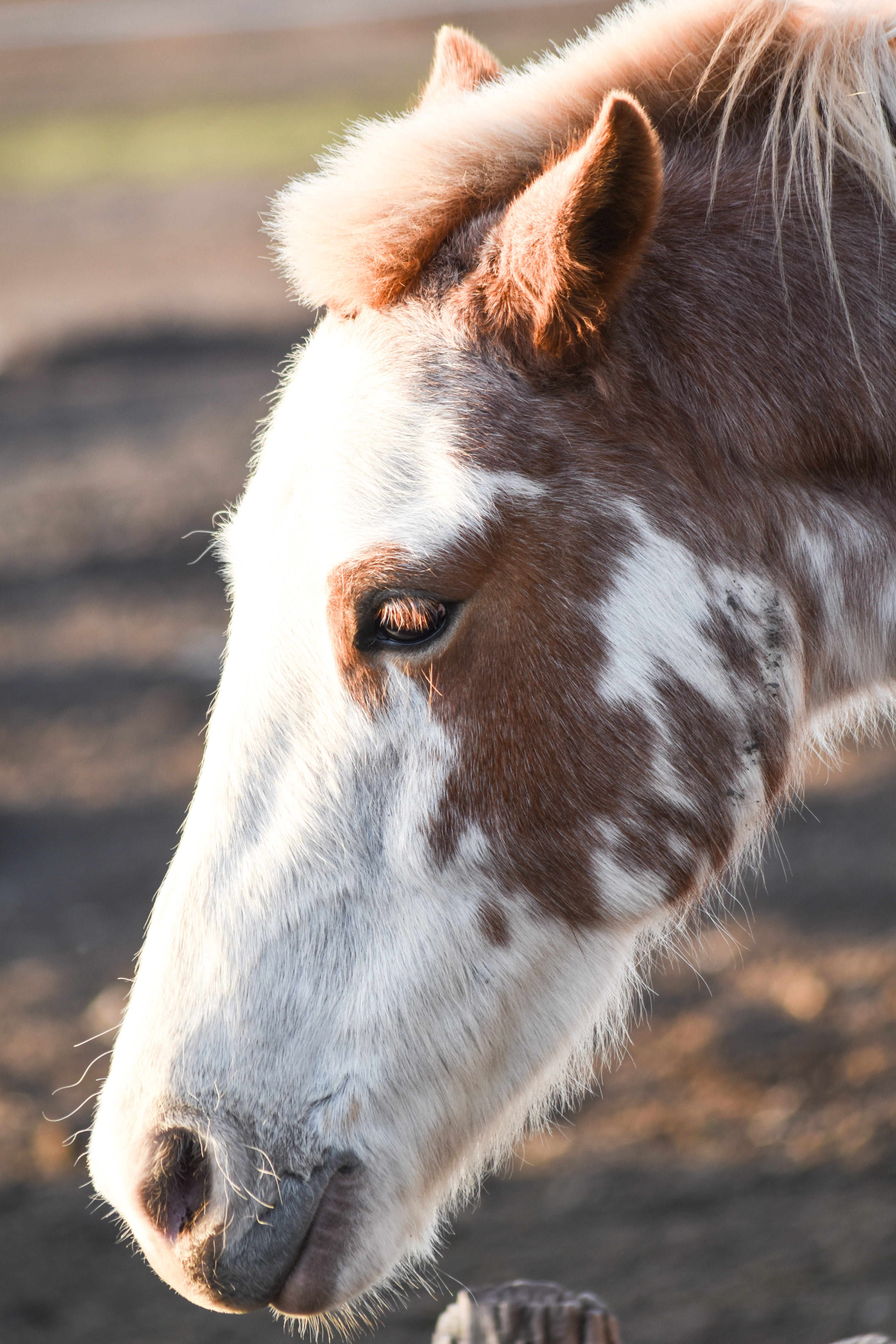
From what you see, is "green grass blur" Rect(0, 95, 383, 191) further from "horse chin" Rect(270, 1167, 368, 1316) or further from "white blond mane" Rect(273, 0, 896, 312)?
"horse chin" Rect(270, 1167, 368, 1316)

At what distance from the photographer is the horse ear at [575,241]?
1427 millimetres

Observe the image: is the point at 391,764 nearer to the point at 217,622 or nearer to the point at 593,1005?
the point at 593,1005

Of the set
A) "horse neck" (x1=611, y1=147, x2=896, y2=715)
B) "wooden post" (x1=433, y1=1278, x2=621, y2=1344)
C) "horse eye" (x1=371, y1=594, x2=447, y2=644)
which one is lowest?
"wooden post" (x1=433, y1=1278, x2=621, y2=1344)

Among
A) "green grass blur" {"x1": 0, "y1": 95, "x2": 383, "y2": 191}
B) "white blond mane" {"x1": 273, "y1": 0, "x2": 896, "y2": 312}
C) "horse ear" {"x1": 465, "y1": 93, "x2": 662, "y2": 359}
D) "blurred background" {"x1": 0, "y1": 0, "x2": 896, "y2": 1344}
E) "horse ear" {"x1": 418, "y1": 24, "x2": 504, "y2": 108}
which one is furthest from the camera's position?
"green grass blur" {"x1": 0, "y1": 95, "x2": 383, "y2": 191}

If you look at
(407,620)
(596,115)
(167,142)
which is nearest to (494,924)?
(407,620)

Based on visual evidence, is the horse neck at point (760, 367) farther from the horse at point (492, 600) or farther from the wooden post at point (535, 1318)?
the wooden post at point (535, 1318)

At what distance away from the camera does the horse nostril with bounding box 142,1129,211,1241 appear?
154 centimetres

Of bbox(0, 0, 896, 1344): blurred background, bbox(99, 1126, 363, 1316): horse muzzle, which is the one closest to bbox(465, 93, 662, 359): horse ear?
bbox(99, 1126, 363, 1316): horse muzzle

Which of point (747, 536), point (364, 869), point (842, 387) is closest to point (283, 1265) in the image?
point (364, 869)

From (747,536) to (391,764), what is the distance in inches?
22.6

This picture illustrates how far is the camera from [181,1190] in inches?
61.6

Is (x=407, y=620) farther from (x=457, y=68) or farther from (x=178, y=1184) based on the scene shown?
(x=457, y=68)

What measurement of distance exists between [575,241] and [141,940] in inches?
151

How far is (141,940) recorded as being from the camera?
15.5 feet
